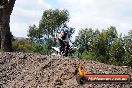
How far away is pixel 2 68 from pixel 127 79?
11.8 metres

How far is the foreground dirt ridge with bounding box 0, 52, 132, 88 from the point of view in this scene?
1659 centimetres

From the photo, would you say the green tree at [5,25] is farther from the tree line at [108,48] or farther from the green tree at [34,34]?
the green tree at [34,34]

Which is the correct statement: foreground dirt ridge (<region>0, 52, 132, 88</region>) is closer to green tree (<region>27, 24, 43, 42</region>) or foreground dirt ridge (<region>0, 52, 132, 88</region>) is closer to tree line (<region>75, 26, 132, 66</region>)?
tree line (<region>75, 26, 132, 66</region>)

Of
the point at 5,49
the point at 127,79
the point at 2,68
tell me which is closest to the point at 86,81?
the point at 127,79

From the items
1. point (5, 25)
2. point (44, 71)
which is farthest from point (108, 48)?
point (44, 71)

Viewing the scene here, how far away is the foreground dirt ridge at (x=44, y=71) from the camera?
54.4ft

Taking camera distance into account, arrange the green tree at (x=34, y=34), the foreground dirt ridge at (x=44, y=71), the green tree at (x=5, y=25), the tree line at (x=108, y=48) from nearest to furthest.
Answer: the foreground dirt ridge at (x=44, y=71) < the green tree at (x=5, y=25) < the tree line at (x=108, y=48) < the green tree at (x=34, y=34)

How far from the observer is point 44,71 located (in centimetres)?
1788

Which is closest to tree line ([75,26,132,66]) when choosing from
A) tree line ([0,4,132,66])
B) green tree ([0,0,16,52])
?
tree line ([0,4,132,66])

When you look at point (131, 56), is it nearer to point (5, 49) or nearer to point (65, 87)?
point (5, 49)

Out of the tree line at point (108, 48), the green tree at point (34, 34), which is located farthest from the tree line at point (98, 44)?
the green tree at point (34, 34)

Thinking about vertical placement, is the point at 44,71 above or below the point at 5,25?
below

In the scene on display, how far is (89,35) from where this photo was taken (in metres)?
59.9

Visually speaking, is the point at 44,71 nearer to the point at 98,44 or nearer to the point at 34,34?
the point at 98,44
